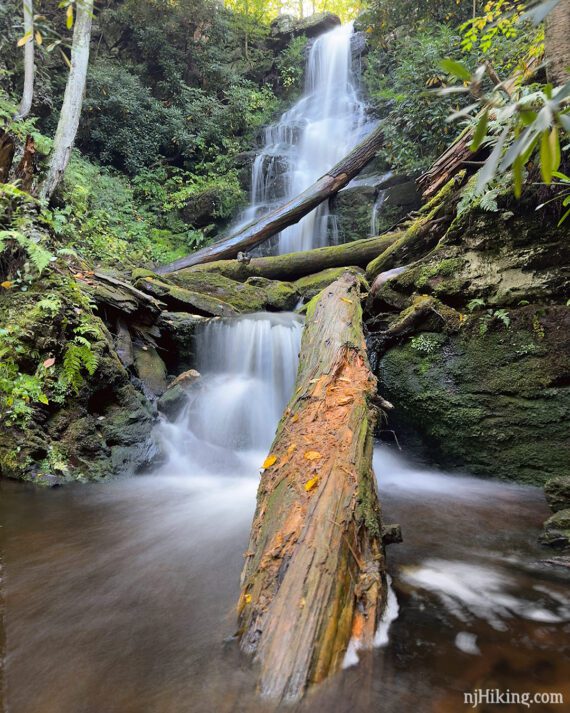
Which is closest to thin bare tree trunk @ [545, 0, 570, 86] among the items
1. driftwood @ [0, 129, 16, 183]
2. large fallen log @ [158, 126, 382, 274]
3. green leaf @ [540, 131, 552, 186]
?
green leaf @ [540, 131, 552, 186]

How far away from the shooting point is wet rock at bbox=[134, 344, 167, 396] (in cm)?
604

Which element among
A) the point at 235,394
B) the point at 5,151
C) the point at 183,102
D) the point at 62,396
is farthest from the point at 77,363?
the point at 183,102

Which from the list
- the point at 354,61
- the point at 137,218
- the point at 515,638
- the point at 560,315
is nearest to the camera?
the point at 515,638

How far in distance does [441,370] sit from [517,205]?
6.59 ft

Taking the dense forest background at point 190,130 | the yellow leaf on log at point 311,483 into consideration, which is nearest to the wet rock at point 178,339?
the dense forest background at point 190,130

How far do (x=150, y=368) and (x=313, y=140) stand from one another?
42.8 ft

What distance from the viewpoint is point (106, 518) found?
3.39 metres

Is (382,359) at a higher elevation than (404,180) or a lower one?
lower

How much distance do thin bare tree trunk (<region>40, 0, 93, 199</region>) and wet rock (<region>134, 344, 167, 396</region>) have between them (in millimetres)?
4988

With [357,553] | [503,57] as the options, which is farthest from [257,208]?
[357,553]

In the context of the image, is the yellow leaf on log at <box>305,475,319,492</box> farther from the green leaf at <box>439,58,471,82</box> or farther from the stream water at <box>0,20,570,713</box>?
the green leaf at <box>439,58,471,82</box>

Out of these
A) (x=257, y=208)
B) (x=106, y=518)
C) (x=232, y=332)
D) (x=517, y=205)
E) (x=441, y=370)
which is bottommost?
(x=106, y=518)

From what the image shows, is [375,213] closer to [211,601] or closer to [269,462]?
[269,462]

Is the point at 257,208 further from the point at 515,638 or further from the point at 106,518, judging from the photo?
the point at 515,638
